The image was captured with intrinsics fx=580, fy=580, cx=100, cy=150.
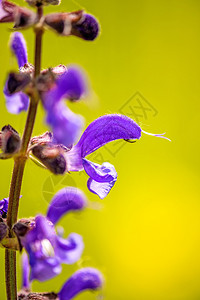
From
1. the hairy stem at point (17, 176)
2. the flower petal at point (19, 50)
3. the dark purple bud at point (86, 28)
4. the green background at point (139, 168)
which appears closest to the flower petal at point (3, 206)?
the hairy stem at point (17, 176)

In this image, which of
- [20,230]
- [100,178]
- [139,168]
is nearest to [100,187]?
[100,178]

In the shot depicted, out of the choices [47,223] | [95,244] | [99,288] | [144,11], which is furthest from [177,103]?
[47,223]

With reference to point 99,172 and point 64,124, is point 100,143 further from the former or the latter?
point 64,124

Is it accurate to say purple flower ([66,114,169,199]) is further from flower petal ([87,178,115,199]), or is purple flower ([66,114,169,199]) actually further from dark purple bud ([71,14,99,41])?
dark purple bud ([71,14,99,41])

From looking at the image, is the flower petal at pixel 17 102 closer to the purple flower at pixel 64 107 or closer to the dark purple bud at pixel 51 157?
the dark purple bud at pixel 51 157

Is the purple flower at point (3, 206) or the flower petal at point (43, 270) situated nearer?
the flower petal at point (43, 270)

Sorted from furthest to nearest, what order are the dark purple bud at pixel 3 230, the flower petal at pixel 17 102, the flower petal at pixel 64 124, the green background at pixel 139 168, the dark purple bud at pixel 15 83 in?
1. the green background at pixel 139 168
2. the flower petal at pixel 17 102
3. the dark purple bud at pixel 3 230
4. the dark purple bud at pixel 15 83
5. the flower petal at pixel 64 124
